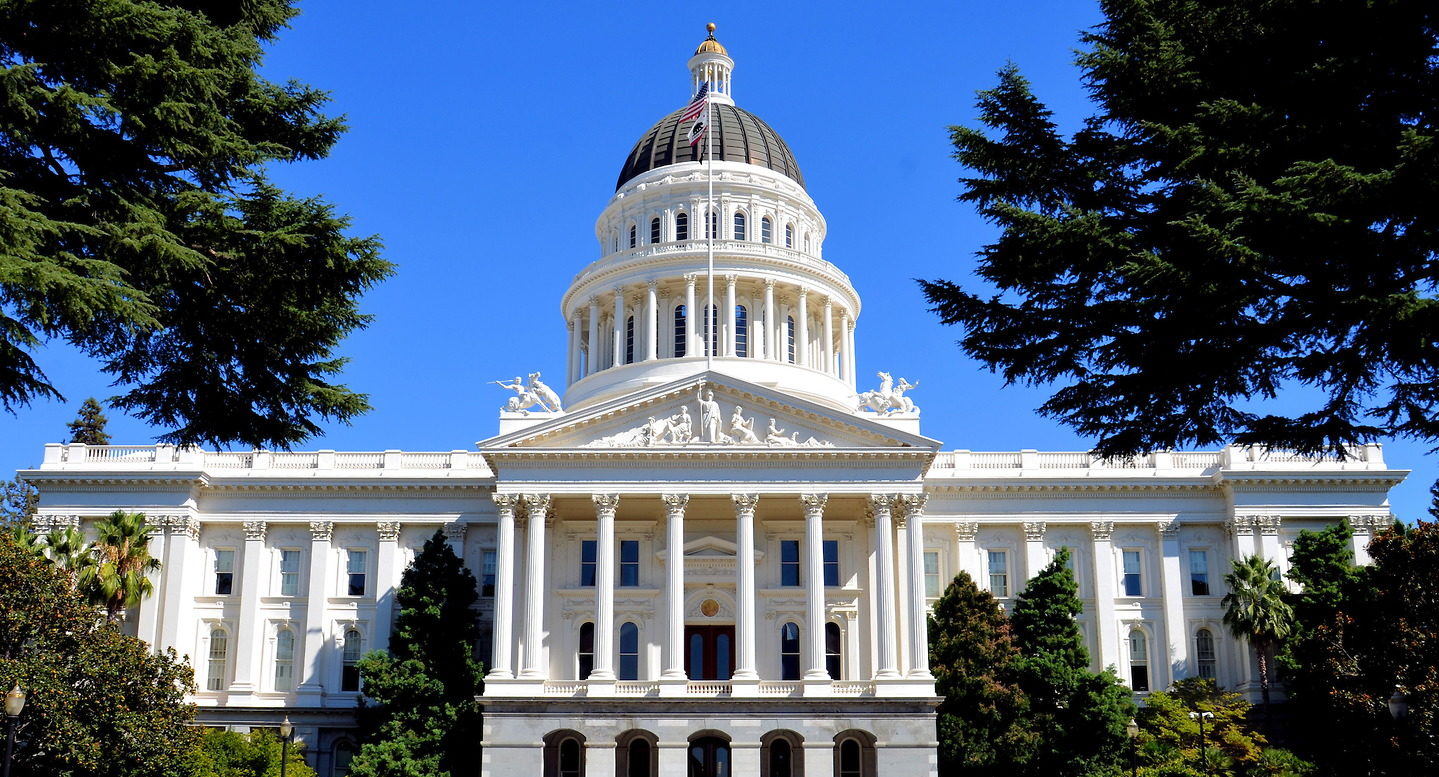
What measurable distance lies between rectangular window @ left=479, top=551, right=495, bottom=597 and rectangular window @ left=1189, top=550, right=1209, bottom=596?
29485 millimetres

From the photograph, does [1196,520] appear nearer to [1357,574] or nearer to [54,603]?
[1357,574]

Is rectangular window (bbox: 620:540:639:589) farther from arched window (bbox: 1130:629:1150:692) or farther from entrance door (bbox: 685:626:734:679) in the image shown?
arched window (bbox: 1130:629:1150:692)

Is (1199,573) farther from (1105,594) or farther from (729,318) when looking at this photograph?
(729,318)

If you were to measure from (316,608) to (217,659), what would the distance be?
15.6ft

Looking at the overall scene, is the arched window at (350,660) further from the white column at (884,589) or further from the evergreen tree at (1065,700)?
the evergreen tree at (1065,700)

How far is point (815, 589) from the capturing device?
171 ft

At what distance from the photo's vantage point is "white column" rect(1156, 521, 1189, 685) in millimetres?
59562

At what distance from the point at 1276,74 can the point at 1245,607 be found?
4298 centimetres

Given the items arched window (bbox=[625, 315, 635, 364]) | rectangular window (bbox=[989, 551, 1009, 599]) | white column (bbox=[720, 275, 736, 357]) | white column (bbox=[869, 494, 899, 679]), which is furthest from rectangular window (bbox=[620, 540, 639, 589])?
arched window (bbox=[625, 315, 635, 364])

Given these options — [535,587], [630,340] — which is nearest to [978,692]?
[535,587]

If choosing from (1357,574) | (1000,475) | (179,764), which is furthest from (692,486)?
(1357,574)

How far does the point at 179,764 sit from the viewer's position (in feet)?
145

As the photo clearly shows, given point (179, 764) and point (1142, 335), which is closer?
point (1142, 335)

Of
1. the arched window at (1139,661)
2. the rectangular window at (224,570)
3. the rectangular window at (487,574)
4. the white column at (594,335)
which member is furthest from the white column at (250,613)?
the arched window at (1139,661)
